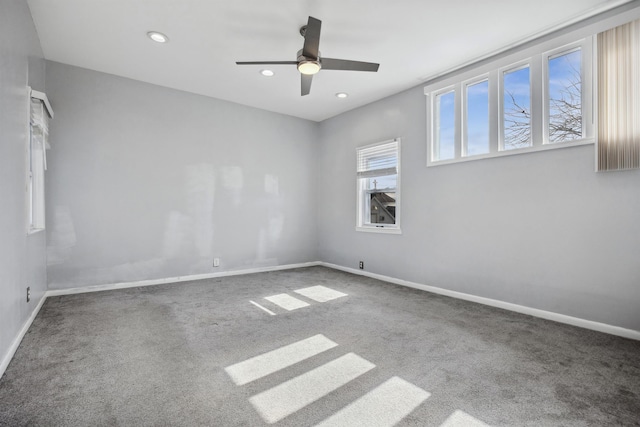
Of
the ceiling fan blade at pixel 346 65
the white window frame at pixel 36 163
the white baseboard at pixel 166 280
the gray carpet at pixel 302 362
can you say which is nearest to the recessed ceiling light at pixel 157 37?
the white window frame at pixel 36 163

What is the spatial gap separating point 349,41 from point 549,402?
135 inches

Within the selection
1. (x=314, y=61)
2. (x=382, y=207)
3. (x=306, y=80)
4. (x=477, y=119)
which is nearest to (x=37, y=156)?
(x=306, y=80)

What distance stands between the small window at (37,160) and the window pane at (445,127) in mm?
4518

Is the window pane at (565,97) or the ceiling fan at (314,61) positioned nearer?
the ceiling fan at (314,61)

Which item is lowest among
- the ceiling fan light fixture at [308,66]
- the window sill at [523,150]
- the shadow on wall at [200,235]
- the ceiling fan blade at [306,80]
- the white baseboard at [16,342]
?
the white baseboard at [16,342]

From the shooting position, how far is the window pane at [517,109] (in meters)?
3.31

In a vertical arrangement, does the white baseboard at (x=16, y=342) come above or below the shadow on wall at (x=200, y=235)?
below

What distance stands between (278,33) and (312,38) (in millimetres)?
755

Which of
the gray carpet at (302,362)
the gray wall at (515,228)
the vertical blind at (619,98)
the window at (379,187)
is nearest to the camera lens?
the gray carpet at (302,362)

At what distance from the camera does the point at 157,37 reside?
10.5ft

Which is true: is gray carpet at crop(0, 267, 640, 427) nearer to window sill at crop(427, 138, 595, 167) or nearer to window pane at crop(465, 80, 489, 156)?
window sill at crop(427, 138, 595, 167)

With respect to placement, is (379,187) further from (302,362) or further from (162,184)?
(302,362)

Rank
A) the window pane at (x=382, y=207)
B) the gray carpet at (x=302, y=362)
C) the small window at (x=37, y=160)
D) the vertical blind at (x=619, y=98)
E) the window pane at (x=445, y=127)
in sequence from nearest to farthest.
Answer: the gray carpet at (x=302, y=362), the vertical blind at (x=619, y=98), the small window at (x=37, y=160), the window pane at (x=445, y=127), the window pane at (x=382, y=207)

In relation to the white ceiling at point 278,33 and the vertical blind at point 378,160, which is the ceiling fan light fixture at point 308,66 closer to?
the white ceiling at point 278,33
